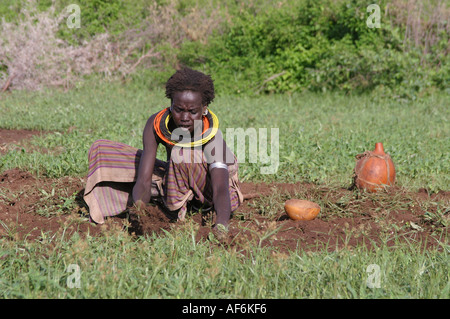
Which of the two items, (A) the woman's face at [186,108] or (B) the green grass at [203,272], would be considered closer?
(B) the green grass at [203,272]

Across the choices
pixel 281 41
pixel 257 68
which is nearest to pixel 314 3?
pixel 281 41

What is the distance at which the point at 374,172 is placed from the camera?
472cm

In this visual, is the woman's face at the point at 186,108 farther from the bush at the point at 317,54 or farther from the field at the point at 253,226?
the bush at the point at 317,54

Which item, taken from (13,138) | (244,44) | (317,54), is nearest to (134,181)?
(13,138)

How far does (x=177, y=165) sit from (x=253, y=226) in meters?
0.69

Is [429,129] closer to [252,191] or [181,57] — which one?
[252,191]

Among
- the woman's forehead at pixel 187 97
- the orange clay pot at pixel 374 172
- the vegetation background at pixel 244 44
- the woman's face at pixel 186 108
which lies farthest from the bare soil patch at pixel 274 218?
the vegetation background at pixel 244 44

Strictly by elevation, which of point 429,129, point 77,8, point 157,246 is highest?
point 77,8

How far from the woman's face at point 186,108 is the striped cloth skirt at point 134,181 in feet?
0.84

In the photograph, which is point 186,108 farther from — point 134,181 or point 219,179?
point 134,181

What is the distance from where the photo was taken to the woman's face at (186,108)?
3.73 meters

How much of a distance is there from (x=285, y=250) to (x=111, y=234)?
44.8 inches

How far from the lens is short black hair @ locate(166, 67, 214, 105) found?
3.72m

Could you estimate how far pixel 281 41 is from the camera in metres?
11.2
